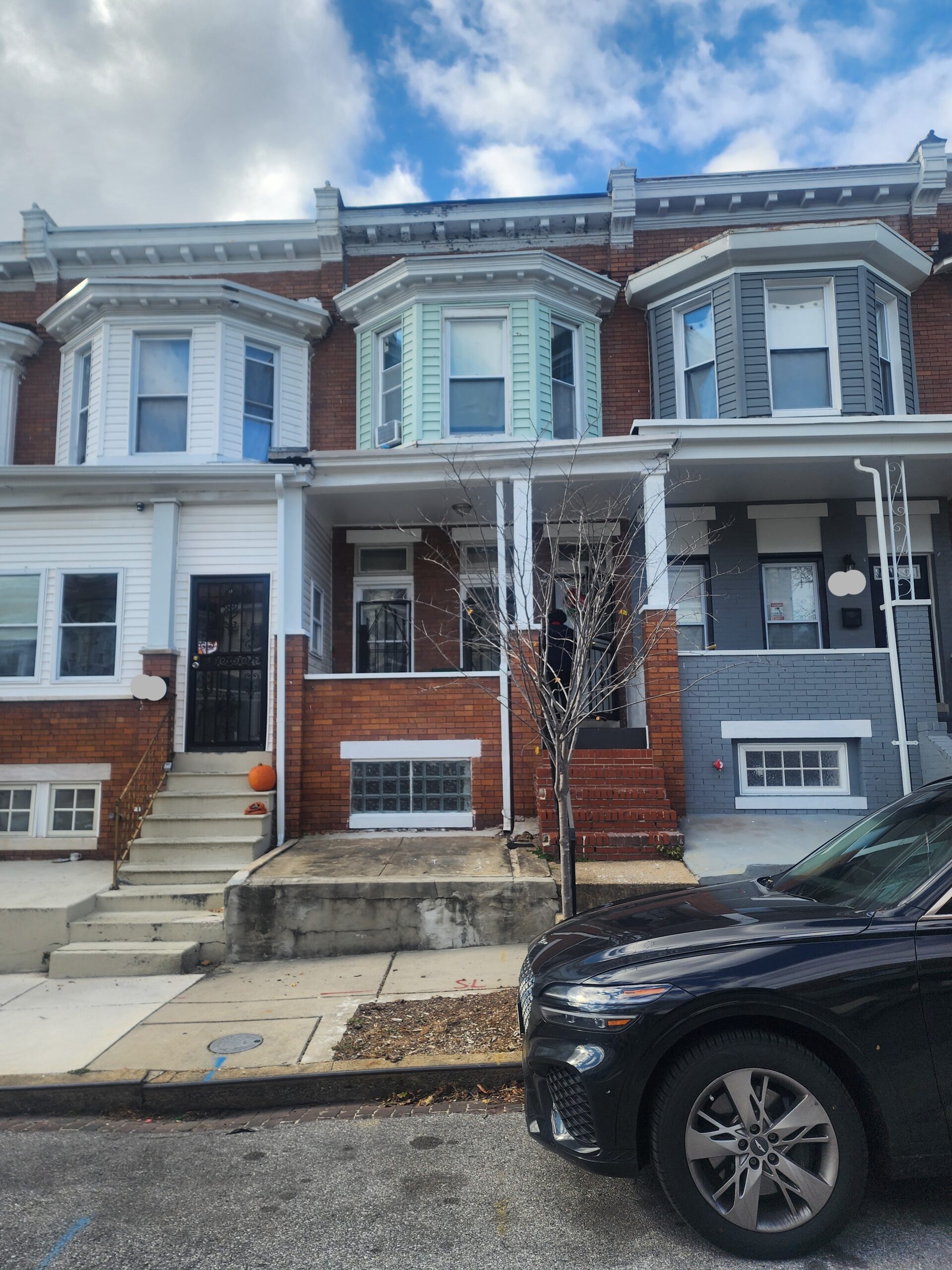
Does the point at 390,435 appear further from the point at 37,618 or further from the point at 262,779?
the point at 262,779

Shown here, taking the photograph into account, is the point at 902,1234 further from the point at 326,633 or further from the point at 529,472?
the point at 326,633

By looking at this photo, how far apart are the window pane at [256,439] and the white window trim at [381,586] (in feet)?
7.07

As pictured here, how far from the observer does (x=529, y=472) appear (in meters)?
9.48

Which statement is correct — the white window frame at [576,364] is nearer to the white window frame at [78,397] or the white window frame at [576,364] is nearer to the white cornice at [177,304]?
the white cornice at [177,304]

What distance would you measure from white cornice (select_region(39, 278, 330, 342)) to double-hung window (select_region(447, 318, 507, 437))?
2.23 metres

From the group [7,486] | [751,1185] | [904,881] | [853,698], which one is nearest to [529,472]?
[853,698]

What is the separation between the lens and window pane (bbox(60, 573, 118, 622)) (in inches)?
402

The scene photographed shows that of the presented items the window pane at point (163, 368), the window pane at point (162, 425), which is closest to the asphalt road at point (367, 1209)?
the window pane at point (162, 425)

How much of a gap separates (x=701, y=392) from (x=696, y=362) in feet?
1.46

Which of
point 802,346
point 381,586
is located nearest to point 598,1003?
point 381,586

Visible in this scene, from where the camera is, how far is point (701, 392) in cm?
1159

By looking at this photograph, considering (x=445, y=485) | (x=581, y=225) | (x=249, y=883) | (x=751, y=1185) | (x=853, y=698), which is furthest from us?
(x=581, y=225)

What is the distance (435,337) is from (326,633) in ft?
14.0

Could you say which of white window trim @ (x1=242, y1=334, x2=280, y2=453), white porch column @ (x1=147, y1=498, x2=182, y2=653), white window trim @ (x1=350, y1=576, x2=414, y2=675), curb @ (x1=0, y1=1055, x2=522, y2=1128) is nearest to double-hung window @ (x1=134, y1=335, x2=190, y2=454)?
white window trim @ (x1=242, y1=334, x2=280, y2=453)
